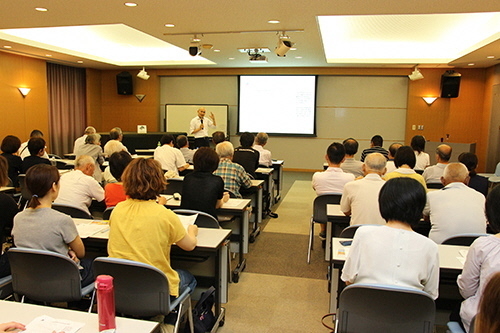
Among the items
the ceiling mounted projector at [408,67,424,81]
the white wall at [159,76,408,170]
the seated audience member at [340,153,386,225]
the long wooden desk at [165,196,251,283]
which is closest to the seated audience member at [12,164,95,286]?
the long wooden desk at [165,196,251,283]

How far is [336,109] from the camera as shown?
36.3ft

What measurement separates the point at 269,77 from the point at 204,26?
5.27m

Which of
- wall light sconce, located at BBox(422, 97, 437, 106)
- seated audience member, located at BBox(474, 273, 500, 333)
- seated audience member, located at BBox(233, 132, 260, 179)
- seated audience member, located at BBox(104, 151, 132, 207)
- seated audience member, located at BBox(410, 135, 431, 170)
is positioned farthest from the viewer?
wall light sconce, located at BBox(422, 97, 437, 106)

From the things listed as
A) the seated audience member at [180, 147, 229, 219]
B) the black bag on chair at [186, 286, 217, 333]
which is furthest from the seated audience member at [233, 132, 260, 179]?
the black bag on chair at [186, 286, 217, 333]

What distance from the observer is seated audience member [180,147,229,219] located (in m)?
3.65

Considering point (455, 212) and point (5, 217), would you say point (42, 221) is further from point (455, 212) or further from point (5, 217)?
point (455, 212)

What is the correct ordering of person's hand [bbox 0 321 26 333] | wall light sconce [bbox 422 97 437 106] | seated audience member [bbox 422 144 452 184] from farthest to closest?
wall light sconce [bbox 422 97 437 106] → seated audience member [bbox 422 144 452 184] → person's hand [bbox 0 321 26 333]

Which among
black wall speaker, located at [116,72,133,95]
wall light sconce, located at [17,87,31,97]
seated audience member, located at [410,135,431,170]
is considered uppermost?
black wall speaker, located at [116,72,133,95]

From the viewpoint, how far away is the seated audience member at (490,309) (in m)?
0.91

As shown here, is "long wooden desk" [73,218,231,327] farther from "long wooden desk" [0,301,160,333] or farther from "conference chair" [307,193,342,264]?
"conference chair" [307,193,342,264]

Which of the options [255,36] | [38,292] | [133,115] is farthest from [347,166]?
[133,115]

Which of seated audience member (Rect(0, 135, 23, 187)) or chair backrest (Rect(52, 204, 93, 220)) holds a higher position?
seated audience member (Rect(0, 135, 23, 187))

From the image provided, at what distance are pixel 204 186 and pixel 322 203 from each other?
4.67ft

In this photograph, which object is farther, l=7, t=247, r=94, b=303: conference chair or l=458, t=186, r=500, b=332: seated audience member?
l=7, t=247, r=94, b=303: conference chair
